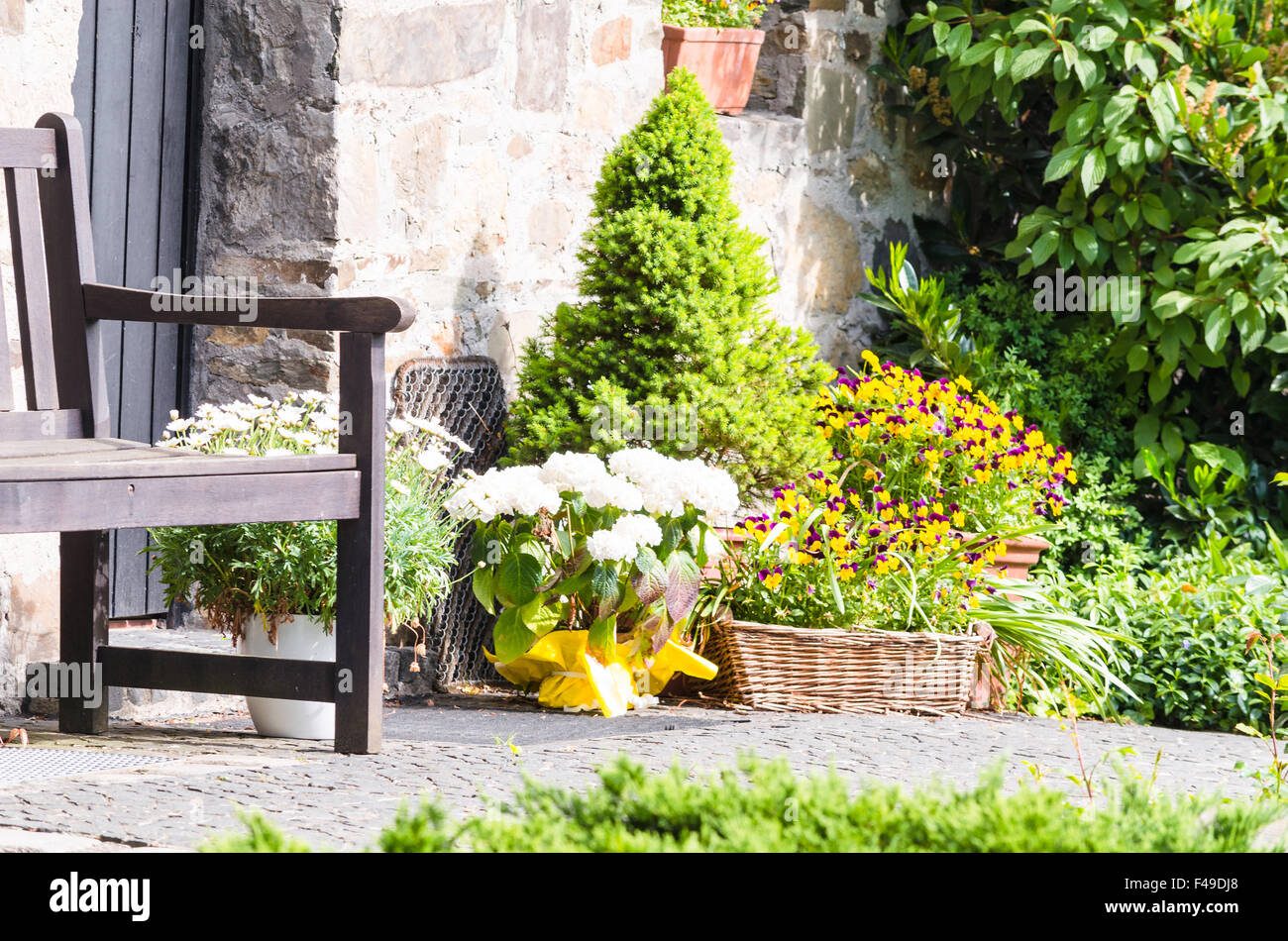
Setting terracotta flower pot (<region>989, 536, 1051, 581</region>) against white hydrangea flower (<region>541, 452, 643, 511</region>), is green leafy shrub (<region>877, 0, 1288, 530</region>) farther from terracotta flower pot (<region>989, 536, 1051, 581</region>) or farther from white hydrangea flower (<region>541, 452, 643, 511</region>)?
white hydrangea flower (<region>541, 452, 643, 511</region>)

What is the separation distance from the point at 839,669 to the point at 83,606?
165 centimetres

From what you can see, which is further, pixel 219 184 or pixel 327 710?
pixel 219 184

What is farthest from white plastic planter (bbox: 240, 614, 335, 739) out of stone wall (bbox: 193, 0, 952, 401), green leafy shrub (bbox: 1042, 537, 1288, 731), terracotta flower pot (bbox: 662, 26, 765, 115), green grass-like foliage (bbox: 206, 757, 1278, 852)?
terracotta flower pot (bbox: 662, 26, 765, 115)

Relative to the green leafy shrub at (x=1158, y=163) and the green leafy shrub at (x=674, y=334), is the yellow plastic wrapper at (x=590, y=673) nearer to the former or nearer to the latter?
the green leafy shrub at (x=674, y=334)

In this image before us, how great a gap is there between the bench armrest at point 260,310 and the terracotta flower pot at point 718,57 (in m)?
2.40

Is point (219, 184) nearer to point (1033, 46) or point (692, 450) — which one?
point (692, 450)

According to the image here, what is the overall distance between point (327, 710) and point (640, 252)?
1421mm

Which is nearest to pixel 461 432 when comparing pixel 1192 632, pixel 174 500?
pixel 174 500

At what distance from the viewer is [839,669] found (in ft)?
12.0

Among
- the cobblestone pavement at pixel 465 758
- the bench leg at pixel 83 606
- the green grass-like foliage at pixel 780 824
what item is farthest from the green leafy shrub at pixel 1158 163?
the green grass-like foliage at pixel 780 824

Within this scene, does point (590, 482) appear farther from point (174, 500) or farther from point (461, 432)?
point (174, 500)

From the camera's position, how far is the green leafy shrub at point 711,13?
5.26m

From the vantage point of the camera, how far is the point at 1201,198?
5082mm
